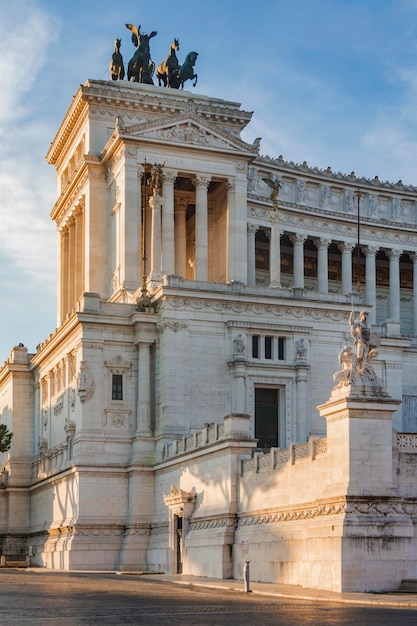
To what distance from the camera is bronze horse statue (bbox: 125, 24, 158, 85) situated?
112 metres

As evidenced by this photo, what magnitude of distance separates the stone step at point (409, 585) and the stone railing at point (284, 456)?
659 centimetres

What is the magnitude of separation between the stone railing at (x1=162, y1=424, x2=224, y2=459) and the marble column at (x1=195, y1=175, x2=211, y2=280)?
24508 mm

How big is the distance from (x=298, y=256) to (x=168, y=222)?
73.8 ft

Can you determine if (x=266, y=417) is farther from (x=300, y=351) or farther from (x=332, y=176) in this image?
(x=332, y=176)

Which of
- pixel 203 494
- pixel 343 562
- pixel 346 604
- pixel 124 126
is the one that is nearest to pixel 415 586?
Answer: pixel 343 562

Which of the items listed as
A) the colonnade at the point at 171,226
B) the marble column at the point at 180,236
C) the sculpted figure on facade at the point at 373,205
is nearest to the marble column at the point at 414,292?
the sculpted figure on facade at the point at 373,205

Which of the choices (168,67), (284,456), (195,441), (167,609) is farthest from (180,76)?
(167,609)

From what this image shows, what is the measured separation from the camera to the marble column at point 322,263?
117m

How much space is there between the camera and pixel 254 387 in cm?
7900

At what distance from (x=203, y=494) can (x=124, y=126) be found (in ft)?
135

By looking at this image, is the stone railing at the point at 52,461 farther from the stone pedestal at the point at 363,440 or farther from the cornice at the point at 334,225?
the stone pedestal at the point at 363,440

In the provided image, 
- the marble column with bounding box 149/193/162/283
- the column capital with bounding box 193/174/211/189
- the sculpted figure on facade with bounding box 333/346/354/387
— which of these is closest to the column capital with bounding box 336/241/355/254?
the column capital with bounding box 193/174/211/189

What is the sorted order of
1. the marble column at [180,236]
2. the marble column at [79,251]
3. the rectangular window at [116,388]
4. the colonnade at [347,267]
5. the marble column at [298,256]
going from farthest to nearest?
the marble column at [298,256] < the colonnade at [347,267] < the marble column at [79,251] < the marble column at [180,236] < the rectangular window at [116,388]

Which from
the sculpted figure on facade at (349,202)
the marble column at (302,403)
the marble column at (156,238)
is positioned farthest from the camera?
the sculpted figure on facade at (349,202)
